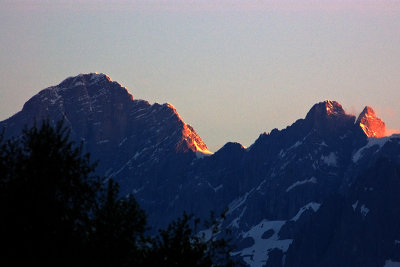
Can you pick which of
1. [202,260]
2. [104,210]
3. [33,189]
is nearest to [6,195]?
[33,189]

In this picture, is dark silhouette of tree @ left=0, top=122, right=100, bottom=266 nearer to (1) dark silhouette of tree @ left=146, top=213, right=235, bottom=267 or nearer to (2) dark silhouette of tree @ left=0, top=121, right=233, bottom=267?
(2) dark silhouette of tree @ left=0, top=121, right=233, bottom=267

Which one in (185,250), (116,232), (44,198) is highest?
(44,198)

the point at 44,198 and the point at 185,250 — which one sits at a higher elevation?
the point at 44,198

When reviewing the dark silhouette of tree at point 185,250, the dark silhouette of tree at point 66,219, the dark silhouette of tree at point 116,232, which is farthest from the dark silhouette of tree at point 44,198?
the dark silhouette of tree at point 185,250

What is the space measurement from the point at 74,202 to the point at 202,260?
11170 millimetres

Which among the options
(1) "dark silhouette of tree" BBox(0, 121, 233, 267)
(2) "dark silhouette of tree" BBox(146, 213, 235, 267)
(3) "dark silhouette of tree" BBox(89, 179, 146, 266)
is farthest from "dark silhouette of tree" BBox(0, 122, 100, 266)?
(2) "dark silhouette of tree" BBox(146, 213, 235, 267)

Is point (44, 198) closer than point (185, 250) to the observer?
Yes

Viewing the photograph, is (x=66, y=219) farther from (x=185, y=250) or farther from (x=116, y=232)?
(x=185, y=250)

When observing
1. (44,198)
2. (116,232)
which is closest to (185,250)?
(116,232)

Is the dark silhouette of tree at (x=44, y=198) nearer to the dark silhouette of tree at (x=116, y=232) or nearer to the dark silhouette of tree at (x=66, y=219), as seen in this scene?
the dark silhouette of tree at (x=66, y=219)

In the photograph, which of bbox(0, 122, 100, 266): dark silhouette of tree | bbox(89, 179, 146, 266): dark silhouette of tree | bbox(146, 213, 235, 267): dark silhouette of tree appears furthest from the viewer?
bbox(146, 213, 235, 267): dark silhouette of tree

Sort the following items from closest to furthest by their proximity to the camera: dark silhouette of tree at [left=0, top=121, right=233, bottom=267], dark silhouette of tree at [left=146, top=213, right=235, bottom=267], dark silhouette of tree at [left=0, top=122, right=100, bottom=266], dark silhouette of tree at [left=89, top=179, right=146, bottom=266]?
dark silhouette of tree at [left=0, top=122, right=100, bottom=266] < dark silhouette of tree at [left=0, top=121, right=233, bottom=267] < dark silhouette of tree at [left=89, top=179, right=146, bottom=266] < dark silhouette of tree at [left=146, top=213, right=235, bottom=267]

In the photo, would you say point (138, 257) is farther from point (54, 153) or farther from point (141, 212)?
point (54, 153)

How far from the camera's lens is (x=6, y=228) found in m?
66.5
